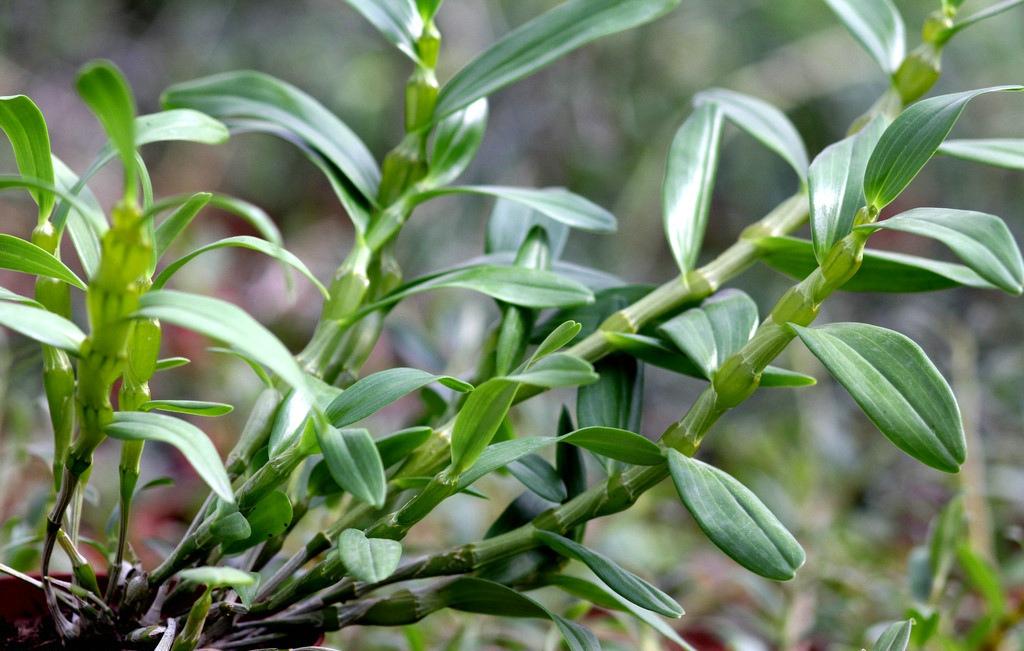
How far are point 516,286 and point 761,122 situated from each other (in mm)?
184

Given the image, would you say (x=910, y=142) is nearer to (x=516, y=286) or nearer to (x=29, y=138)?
(x=516, y=286)

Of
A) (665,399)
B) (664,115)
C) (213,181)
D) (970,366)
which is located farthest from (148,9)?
(970,366)

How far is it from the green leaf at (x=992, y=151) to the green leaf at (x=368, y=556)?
10.3 inches

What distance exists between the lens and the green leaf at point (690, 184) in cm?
41

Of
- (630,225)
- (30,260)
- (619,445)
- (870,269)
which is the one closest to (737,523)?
(619,445)

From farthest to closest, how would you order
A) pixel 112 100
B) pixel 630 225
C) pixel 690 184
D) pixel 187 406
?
pixel 630 225, pixel 690 184, pixel 187 406, pixel 112 100

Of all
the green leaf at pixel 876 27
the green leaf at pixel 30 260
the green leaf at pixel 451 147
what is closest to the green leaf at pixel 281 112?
the green leaf at pixel 451 147

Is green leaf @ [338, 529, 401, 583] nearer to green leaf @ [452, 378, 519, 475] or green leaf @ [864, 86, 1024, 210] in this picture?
green leaf @ [452, 378, 519, 475]

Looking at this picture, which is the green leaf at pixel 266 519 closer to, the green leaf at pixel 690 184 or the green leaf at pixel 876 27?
the green leaf at pixel 690 184

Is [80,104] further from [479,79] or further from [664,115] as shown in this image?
[479,79]

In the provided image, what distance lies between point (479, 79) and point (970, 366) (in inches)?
25.6

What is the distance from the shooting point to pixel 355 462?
0.93 ft

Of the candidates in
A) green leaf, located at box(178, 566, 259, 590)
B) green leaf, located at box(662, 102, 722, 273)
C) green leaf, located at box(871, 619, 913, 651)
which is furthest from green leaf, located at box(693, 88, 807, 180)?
green leaf, located at box(178, 566, 259, 590)

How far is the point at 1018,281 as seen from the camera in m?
0.27
